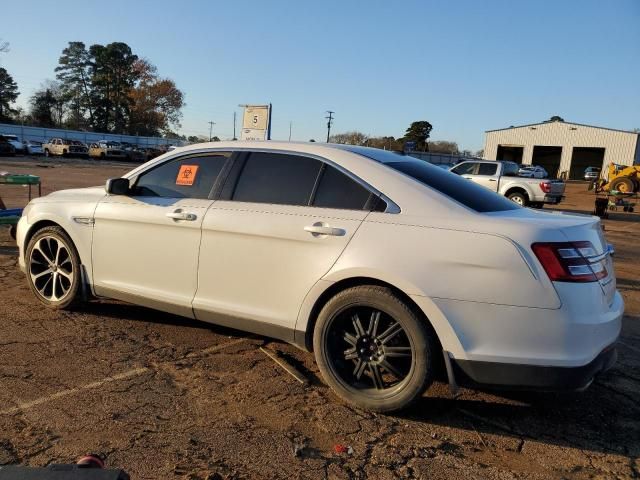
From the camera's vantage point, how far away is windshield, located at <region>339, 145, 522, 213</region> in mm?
3436

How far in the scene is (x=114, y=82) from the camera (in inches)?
3526

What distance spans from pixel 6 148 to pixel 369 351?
145ft

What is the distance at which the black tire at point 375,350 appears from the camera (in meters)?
3.13

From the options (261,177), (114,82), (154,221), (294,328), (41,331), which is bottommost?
(41,331)

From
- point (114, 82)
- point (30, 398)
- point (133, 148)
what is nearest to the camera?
point (30, 398)

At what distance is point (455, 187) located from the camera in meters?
3.62

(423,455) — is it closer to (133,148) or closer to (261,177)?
(261,177)

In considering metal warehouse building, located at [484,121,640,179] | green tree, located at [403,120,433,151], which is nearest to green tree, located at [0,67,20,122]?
green tree, located at [403,120,433,151]

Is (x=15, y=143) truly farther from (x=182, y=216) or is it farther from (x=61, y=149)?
(x=182, y=216)

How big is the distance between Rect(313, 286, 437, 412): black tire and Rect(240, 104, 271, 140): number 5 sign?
31.1 feet

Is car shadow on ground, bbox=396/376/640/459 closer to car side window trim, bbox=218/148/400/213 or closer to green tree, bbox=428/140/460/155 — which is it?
car side window trim, bbox=218/148/400/213

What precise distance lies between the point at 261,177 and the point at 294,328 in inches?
44.8

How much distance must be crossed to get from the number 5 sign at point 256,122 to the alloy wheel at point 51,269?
786cm

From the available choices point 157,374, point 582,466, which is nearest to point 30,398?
point 157,374
